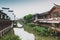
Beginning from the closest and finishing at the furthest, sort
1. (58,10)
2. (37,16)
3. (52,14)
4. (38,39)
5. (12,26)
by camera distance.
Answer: (38,39) < (58,10) < (52,14) < (12,26) < (37,16)

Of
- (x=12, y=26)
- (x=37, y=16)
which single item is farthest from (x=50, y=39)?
(x=37, y=16)

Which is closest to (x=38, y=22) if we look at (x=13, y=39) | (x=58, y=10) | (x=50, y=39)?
(x=58, y=10)

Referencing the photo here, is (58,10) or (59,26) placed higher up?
(58,10)

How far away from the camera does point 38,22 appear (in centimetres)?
1013

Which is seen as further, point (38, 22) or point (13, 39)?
point (38, 22)

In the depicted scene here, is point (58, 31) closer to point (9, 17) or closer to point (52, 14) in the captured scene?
point (52, 14)

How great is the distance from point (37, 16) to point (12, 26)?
70.5 inches

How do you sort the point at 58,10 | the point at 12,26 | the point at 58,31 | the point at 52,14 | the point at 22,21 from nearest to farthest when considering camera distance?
the point at 58,31 → the point at 22,21 → the point at 58,10 → the point at 52,14 → the point at 12,26

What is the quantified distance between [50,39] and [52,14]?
2.89m

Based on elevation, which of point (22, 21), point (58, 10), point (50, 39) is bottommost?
point (50, 39)

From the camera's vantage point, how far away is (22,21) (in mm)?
6605

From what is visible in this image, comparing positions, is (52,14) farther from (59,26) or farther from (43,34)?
(43,34)

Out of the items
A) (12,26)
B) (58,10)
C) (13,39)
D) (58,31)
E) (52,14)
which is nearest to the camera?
(13,39)

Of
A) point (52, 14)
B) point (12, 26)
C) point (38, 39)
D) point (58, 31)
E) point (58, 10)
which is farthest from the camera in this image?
point (12, 26)
